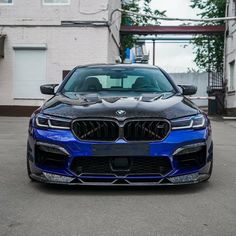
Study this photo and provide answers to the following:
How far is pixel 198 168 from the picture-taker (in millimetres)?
5504

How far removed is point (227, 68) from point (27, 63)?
32.8 feet

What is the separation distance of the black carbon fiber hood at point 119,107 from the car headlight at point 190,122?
6cm

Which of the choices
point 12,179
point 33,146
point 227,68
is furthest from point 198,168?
point 227,68

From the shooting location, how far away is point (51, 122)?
5434 mm

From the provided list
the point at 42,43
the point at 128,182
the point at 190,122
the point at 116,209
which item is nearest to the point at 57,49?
the point at 42,43

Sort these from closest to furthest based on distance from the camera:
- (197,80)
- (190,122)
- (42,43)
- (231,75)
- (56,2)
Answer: (190,122) → (42,43) → (56,2) → (231,75) → (197,80)

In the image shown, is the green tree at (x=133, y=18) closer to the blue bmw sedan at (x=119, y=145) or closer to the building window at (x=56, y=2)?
the building window at (x=56, y=2)

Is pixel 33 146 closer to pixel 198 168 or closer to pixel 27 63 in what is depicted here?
pixel 198 168

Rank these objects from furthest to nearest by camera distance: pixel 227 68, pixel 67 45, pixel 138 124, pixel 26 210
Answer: pixel 227 68 < pixel 67 45 < pixel 138 124 < pixel 26 210

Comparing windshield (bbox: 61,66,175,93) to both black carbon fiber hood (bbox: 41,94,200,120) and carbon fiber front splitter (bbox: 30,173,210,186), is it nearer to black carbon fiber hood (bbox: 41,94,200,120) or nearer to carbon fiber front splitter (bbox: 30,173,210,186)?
black carbon fiber hood (bbox: 41,94,200,120)

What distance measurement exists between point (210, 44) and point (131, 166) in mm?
26263

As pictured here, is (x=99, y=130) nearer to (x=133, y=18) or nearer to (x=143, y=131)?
(x=143, y=131)

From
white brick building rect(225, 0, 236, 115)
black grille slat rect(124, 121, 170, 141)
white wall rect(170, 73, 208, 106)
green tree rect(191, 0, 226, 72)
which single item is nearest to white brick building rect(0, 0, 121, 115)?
white brick building rect(225, 0, 236, 115)

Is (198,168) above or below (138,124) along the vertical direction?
below
